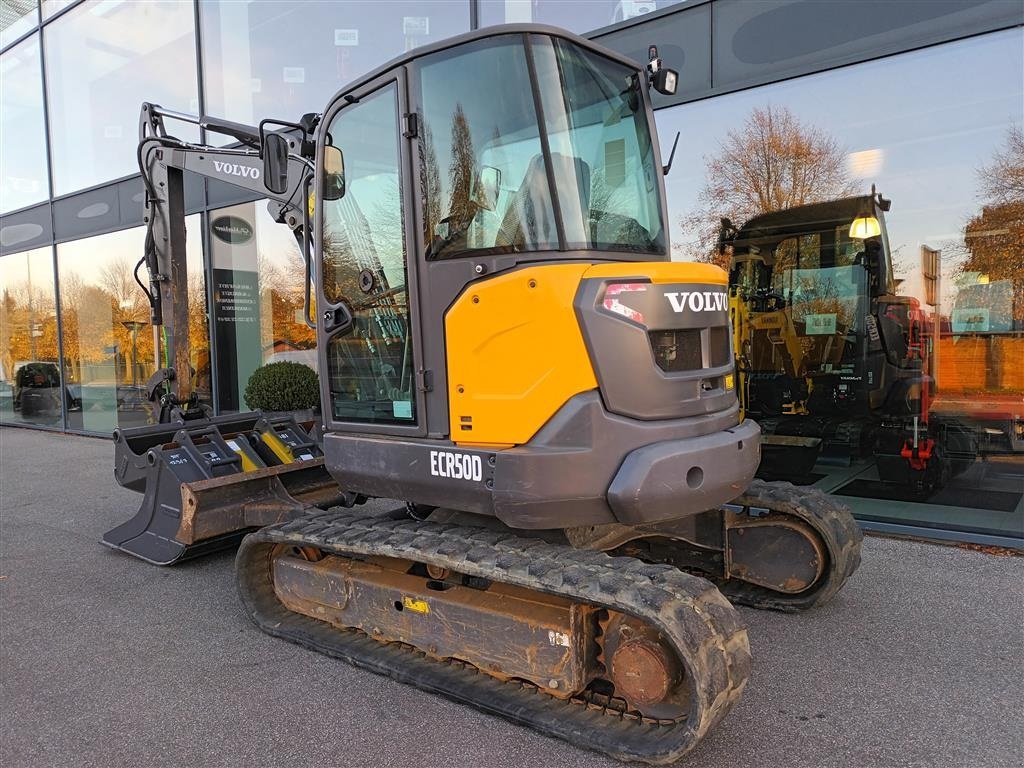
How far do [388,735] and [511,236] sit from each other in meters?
2.17

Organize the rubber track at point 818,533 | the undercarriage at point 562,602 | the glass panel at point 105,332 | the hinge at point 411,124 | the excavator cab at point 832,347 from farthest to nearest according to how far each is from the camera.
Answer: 1. the glass panel at point 105,332
2. the excavator cab at point 832,347
3. the rubber track at point 818,533
4. the hinge at point 411,124
5. the undercarriage at point 562,602

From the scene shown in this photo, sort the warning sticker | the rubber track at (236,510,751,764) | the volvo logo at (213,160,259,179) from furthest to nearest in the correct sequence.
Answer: the volvo logo at (213,160,259,179) → the warning sticker → the rubber track at (236,510,751,764)

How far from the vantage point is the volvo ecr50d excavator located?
9.32 feet

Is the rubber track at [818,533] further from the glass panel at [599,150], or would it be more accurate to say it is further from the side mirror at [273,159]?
the side mirror at [273,159]

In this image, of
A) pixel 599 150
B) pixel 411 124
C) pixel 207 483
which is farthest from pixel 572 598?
pixel 207 483

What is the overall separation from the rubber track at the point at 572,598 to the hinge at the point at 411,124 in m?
1.87

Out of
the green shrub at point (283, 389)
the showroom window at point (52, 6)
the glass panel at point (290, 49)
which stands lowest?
the green shrub at point (283, 389)

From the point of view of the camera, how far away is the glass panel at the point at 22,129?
14.0 m

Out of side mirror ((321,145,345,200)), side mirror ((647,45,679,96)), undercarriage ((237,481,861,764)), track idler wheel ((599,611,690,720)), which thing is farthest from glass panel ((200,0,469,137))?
track idler wheel ((599,611,690,720))

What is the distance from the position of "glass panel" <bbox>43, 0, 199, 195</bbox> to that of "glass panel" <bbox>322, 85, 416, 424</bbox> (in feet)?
28.8

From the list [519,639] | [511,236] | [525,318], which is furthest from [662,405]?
[519,639]

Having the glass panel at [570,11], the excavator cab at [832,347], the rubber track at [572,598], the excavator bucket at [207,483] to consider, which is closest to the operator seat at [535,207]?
the rubber track at [572,598]

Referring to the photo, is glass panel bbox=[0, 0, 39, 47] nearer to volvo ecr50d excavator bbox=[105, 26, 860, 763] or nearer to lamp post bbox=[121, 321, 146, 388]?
lamp post bbox=[121, 321, 146, 388]

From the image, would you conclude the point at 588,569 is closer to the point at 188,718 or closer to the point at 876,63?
the point at 188,718
